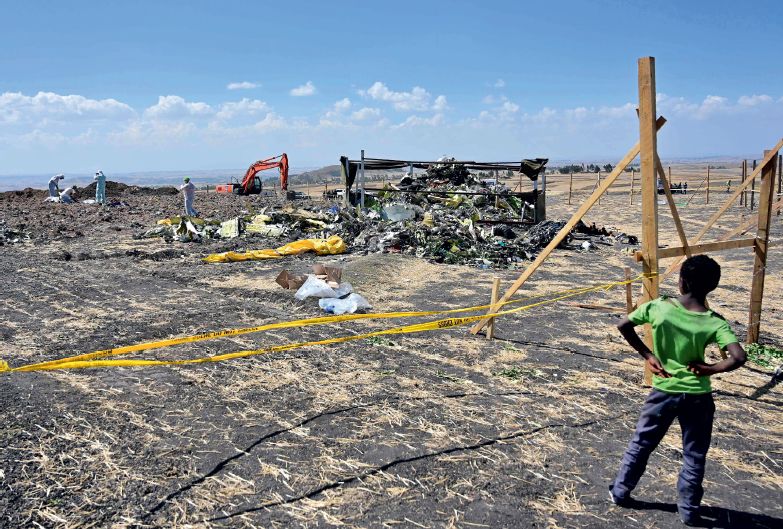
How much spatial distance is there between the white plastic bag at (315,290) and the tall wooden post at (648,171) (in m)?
4.72

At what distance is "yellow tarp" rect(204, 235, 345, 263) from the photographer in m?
12.9

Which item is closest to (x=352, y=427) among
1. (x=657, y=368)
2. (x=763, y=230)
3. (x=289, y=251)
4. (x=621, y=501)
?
(x=621, y=501)

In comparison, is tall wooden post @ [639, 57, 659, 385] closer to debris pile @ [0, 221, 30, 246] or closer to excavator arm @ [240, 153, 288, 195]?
debris pile @ [0, 221, 30, 246]

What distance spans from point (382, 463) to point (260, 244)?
12116 millimetres

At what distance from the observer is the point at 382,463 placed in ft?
13.0

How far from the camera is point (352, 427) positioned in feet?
14.8

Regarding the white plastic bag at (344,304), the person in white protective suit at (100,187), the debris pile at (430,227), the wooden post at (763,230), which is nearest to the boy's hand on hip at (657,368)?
the wooden post at (763,230)

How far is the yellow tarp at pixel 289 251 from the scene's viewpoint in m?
12.9

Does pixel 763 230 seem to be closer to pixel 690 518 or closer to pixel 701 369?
pixel 701 369

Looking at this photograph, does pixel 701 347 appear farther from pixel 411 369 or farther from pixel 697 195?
pixel 697 195

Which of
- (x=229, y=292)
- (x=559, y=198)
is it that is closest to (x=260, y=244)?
(x=229, y=292)

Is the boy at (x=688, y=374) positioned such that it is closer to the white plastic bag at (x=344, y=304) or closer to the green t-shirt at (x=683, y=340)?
the green t-shirt at (x=683, y=340)

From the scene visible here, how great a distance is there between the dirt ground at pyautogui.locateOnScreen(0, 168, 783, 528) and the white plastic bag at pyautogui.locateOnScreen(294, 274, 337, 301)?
0.27 metres

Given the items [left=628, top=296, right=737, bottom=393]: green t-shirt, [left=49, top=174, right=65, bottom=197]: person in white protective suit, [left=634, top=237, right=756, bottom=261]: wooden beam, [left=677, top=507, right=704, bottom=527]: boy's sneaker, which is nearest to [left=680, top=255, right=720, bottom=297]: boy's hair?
[left=628, top=296, right=737, bottom=393]: green t-shirt
